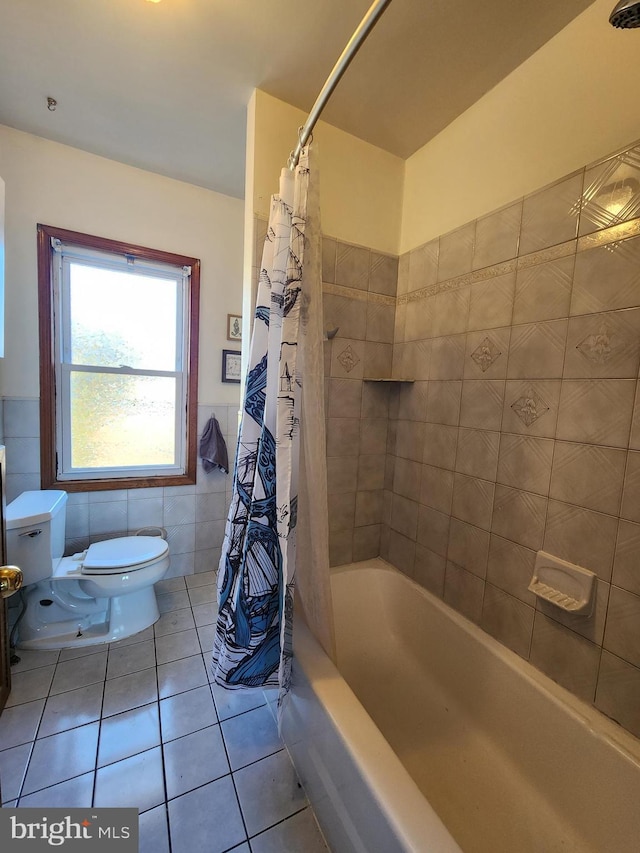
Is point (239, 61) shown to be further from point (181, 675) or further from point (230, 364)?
point (181, 675)

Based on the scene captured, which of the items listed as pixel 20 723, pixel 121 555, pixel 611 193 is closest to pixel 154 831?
pixel 20 723

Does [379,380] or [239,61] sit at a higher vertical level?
[239,61]

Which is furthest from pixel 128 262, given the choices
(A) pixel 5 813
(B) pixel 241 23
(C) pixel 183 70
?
(A) pixel 5 813

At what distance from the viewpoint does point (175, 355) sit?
219cm

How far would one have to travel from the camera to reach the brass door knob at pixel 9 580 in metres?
0.73

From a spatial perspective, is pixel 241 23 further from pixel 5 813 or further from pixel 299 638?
pixel 5 813

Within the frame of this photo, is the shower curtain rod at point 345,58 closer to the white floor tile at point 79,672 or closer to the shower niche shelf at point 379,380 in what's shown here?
the shower niche shelf at point 379,380

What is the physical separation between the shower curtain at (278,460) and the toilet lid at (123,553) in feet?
2.76

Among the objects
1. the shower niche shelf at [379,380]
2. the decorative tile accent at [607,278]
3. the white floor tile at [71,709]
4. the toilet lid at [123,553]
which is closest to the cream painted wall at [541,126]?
the decorative tile accent at [607,278]

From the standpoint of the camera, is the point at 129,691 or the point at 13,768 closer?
the point at 13,768

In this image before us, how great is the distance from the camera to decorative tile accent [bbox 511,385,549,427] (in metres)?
1.14

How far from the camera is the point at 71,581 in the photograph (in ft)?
5.64

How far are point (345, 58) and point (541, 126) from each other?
2.55ft

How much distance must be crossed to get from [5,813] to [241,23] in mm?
2509
